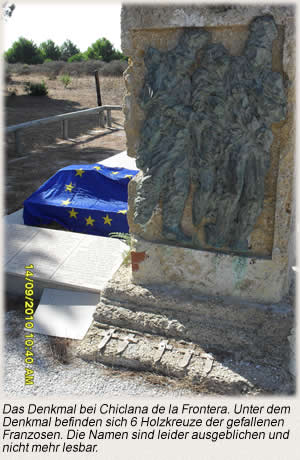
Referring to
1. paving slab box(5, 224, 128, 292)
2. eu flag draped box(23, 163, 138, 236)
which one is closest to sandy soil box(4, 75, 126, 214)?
eu flag draped box(23, 163, 138, 236)

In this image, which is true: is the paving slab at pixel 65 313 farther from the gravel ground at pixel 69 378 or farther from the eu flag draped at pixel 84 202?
the eu flag draped at pixel 84 202

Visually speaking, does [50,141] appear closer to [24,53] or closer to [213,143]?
[213,143]

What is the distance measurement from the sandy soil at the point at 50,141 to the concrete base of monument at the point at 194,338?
3132 mm

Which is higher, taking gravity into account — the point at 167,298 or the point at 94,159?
the point at 94,159

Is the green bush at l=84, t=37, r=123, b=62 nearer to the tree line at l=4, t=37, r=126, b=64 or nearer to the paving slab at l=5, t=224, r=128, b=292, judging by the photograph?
the tree line at l=4, t=37, r=126, b=64

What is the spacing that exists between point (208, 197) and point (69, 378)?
1660mm

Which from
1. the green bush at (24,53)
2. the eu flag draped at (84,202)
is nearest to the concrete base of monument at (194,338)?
the eu flag draped at (84,202)

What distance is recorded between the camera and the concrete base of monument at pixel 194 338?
304 centimetres

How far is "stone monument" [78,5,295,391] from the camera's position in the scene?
2820 mm

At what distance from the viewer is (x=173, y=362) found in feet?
10.3

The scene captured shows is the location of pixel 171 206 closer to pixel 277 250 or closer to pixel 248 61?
pixel 277 250

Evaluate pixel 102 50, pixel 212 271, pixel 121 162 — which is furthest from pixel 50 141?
pixel 102 50

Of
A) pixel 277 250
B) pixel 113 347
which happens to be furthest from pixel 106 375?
pixel 277 250

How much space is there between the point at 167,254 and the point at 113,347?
32.3 inches
